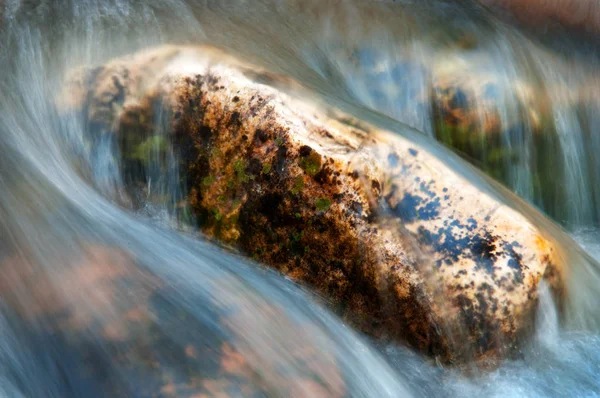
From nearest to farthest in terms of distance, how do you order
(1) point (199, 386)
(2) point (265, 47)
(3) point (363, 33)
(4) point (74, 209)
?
(1) point (199, 386), (4) point (74, 209), (2) point (265, 47), (3) point (363, 33)

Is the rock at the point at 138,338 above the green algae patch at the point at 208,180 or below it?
below

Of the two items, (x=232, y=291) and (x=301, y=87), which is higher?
(x=301, y=87)

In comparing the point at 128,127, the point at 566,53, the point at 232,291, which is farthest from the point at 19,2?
the point at 566,53

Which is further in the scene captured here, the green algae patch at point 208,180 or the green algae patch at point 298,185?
the green algae patch at point 208,180

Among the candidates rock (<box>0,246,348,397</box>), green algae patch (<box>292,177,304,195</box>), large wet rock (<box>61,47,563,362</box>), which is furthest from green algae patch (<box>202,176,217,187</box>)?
rock (<box>0,246,348,397</box>)

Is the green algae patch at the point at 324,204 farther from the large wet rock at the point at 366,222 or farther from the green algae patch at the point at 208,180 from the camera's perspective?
the green algae patch at the point at 208,180

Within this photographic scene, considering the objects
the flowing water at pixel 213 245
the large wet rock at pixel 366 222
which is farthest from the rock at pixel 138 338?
the large wet rock at pixel 366 222

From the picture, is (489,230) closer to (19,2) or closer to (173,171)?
(173,171)

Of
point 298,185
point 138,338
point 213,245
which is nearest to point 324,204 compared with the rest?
point 298,185
